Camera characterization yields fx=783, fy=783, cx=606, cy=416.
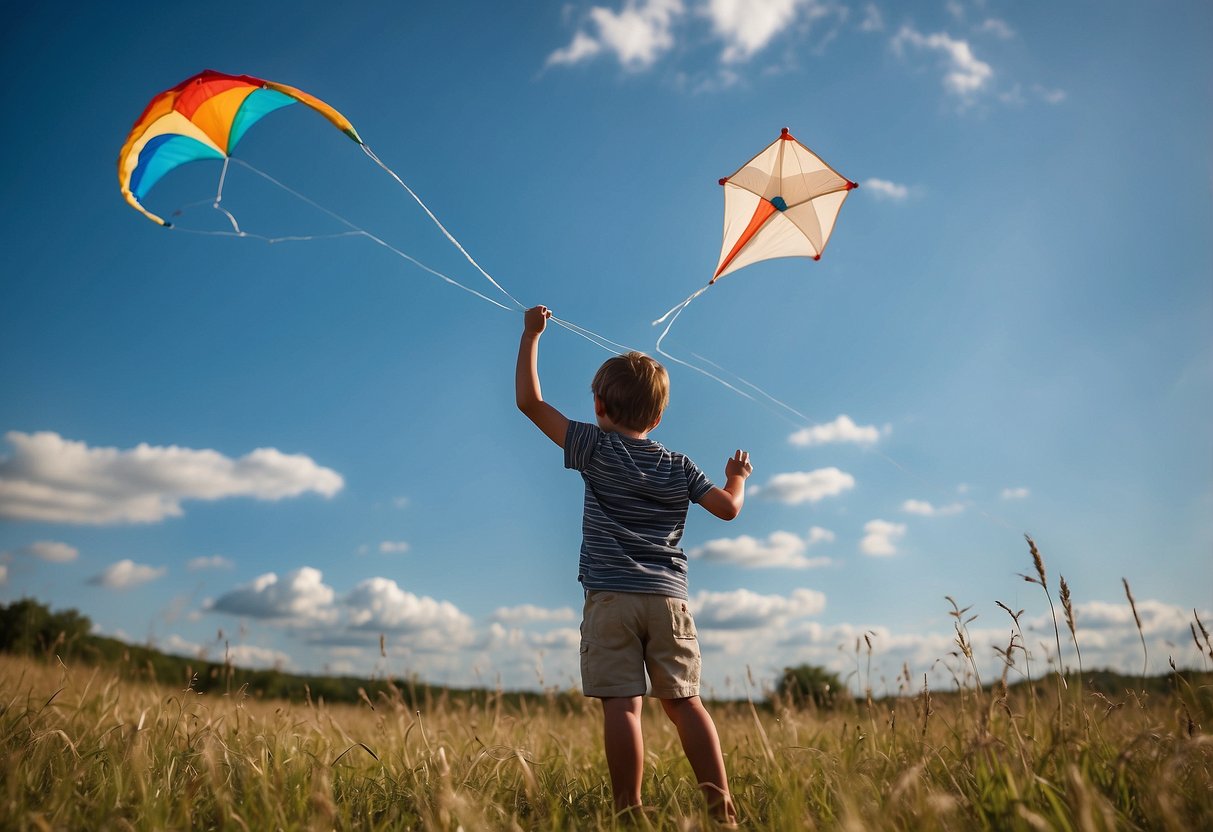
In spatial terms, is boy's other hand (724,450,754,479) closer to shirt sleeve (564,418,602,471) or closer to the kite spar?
shirt sleeve (564,418,602,471)

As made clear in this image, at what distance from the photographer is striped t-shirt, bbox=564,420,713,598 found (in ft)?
11.4

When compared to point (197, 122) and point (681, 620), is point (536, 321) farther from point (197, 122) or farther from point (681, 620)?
point (197, 122)

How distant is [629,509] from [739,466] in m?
0.71

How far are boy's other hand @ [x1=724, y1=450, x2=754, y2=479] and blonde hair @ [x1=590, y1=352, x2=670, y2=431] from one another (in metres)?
0.49

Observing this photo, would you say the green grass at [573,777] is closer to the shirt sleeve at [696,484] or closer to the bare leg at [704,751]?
the bare leg at [704,751]

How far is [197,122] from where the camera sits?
494 cm

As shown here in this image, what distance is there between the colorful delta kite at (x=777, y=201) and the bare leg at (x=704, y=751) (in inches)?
124

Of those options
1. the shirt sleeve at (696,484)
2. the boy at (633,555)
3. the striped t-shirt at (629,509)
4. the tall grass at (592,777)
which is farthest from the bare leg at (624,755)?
the shirt sleeve at (696,484)

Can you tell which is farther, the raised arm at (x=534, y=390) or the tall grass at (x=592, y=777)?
the raised arm at (x=534, y=390)

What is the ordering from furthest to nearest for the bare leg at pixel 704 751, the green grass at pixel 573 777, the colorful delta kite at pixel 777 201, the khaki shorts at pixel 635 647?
the colorful delta kite at pixel 777 201, the khaki shorts at pixel 635 647, the bare leg at pixel 704 751, the green grass at pixel 573 777

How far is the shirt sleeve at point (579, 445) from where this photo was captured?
3572 mm

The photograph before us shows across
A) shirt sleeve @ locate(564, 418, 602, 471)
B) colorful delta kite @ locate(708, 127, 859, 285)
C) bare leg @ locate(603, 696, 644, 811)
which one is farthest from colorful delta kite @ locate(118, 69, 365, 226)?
bare leg @ locate(603, 696, 644, 811)

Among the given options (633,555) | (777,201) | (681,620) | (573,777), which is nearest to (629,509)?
(633,555)

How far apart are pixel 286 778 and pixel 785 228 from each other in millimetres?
4625
